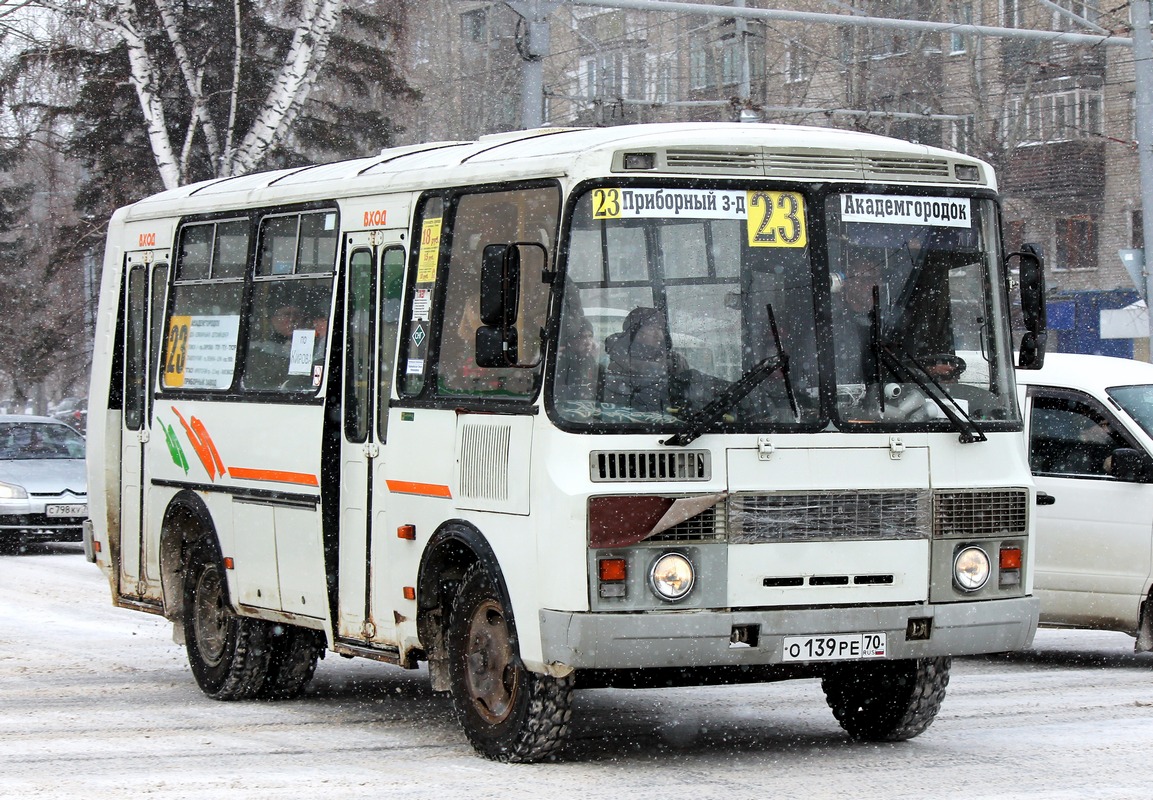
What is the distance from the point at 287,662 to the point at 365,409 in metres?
2.10

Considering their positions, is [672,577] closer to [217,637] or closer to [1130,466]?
[217,637]

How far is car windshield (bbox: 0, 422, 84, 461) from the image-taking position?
940 inches

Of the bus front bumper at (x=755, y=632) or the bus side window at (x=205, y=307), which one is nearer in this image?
the bus front bumper at (x=755, y=632)

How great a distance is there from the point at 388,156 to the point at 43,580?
9687mm

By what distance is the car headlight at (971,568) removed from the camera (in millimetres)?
8945

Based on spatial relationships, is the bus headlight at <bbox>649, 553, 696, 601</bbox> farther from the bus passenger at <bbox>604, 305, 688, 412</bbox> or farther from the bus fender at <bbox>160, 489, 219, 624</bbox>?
the bus fender at <bbox>160, 489, 219, 624</bbox>

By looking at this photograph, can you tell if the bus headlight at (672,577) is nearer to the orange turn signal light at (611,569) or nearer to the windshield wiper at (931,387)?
the orange turn signal light at (611,569)

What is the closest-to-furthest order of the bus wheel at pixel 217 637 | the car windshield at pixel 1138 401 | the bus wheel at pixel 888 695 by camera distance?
the bus wheel at pixel 888 695 < the bus wheel at pixel 217 637 < the car windshield at pixel 1138 401

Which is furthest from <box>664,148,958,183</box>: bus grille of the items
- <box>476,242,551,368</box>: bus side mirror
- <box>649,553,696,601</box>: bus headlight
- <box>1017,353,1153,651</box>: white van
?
<box>1017,353,1153,651</box>: white van

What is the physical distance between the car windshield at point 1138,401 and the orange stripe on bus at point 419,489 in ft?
17.3

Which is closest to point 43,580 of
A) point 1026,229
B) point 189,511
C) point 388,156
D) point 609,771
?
point 189,511

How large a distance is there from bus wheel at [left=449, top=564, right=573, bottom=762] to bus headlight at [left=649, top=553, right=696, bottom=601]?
65 cm

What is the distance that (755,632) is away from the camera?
336 inches

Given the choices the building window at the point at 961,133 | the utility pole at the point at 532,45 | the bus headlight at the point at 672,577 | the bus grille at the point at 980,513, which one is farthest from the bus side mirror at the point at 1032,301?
the building window at the point at 961,133
